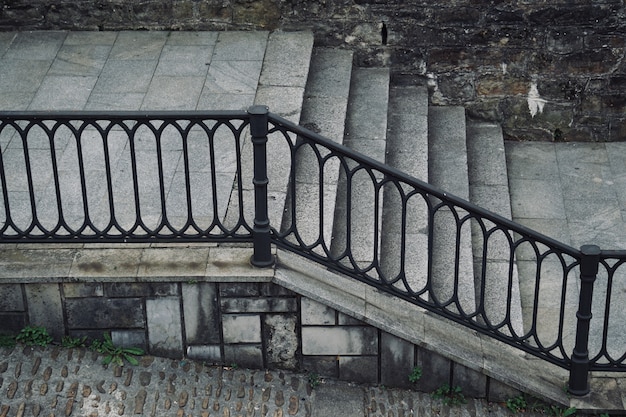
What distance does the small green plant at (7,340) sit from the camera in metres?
7.25

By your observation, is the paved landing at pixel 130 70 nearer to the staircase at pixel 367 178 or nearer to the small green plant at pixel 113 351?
the staircase at pixel 367 178

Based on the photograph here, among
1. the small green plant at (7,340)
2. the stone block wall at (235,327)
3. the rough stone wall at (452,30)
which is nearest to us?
the stone block wall at (235,327)

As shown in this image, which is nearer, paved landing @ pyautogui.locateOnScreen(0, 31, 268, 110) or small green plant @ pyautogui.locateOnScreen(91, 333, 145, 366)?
small green plant @ pyautogui.locateOnScreen(91, 333, 145, 366)

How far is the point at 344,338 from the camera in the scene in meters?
7.31

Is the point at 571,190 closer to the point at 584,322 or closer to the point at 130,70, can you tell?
the point at 584,322

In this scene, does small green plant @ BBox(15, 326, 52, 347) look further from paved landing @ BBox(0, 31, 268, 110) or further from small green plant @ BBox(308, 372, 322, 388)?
paved landing @ BBox(0, 31, 268, 110)

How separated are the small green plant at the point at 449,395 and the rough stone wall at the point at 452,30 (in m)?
4.03

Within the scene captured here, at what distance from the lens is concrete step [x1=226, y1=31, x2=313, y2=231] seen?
762cm

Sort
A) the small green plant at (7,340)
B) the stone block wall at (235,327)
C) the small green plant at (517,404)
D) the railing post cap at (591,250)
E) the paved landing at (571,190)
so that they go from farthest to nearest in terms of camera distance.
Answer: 1. the paved landing at (571,190)
2. the small green plant at (517,404)
3. the small green plant at (7,340)
4. the stone block wall at (235,327)
5. the railing post cap at (591,250)

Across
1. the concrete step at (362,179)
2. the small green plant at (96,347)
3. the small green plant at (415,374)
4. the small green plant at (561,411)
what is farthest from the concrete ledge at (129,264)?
the small green plant at (561,411)

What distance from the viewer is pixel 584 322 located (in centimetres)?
713

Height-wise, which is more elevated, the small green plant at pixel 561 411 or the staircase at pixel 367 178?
the staircase at pixel 367 178

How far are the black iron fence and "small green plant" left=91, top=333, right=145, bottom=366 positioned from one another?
2.26 ft

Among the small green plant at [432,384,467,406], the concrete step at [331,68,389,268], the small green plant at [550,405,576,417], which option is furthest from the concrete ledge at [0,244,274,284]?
the small green plant at [550,405,576,417]
